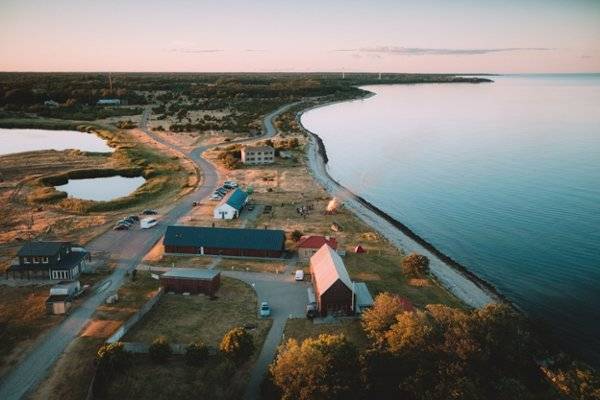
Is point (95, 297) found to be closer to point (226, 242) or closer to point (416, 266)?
point (226, 242)

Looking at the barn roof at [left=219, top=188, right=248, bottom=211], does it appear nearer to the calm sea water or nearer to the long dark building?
the long dark building

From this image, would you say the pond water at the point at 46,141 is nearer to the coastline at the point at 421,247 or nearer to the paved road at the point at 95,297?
the paved road at the point at 95,297

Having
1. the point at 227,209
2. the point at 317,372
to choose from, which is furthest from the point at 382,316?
the point at 227,209

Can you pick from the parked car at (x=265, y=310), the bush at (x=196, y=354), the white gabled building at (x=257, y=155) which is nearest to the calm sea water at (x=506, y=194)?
the white gabled building at (x=257, y=155)

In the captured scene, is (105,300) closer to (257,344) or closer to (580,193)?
(257,344)

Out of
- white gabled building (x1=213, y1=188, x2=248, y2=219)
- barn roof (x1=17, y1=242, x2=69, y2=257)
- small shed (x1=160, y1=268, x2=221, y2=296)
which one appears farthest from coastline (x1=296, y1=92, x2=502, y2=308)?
barn roof (x1=17, y1=242, x2=69, y2=257)

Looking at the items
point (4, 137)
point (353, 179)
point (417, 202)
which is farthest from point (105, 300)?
point (4, 137)
